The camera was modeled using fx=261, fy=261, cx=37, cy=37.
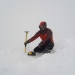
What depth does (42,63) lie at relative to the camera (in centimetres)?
990

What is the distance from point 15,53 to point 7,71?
228cm

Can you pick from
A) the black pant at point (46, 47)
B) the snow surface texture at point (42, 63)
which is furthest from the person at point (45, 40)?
the snow surface texture at point (42, 63)

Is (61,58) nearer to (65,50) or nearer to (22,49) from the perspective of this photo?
(65,50)

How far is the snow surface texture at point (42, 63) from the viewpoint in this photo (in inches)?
370

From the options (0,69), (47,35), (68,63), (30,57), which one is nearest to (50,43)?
(47,35)

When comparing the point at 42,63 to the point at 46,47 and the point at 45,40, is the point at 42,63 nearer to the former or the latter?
the point at 46,47

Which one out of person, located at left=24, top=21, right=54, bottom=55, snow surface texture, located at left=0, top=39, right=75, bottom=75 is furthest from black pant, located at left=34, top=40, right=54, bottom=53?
snow surface texture, located at left=0, top=39, right=75, bottom=75

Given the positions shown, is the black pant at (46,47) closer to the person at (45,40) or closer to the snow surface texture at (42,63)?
the person at (45,40)

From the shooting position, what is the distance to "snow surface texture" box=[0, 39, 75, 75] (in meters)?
→ 9.39

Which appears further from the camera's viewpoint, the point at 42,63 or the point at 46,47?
the point at 46,47

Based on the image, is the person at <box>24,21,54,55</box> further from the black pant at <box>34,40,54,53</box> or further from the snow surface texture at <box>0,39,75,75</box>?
the snow surface texture at <box>0,39,75,75</box>

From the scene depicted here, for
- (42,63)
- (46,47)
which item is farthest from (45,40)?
(42,63)

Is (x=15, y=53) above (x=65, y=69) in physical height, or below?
above

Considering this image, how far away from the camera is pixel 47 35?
11.5m
